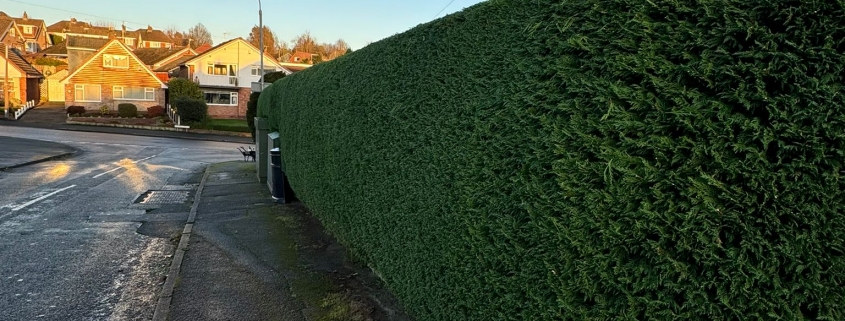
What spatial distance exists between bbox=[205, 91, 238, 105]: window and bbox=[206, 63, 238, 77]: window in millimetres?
1904

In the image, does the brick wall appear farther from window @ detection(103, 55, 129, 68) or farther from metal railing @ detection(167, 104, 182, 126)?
window @ detection(103, 55, 129, 68)

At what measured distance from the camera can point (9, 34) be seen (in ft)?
297

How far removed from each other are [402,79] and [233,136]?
40970mm

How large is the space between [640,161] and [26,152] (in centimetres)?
2648

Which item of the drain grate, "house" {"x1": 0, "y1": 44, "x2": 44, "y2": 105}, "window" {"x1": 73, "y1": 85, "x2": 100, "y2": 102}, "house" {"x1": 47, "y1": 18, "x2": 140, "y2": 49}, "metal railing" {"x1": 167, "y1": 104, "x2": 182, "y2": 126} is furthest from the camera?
"house" {"x1": 47, "y1": 18, "x2": 140, "y2": 49}

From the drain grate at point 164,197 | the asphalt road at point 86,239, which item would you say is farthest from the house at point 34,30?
the drain grate at point 164,197

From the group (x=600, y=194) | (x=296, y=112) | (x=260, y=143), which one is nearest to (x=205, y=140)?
(x=260, y=143)

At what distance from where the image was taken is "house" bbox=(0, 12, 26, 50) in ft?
278

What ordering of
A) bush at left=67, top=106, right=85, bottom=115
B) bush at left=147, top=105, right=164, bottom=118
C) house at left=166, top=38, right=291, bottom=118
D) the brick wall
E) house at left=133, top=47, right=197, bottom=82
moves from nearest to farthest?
1. bush at left=67, top=106, right=85, bottom=115
2. bush at left=147, top=105, right=164, bottom=118
3. house at left=166, top=38, right=291, bottom=118
4. the brick wall
5. house at left=133, top=47, right=197, bottom=82

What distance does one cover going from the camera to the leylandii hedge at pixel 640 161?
1.88 meters

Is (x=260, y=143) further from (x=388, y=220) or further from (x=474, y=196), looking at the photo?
(x=474, y=196)

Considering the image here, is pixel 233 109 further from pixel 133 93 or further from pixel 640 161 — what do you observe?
pixel 640 161

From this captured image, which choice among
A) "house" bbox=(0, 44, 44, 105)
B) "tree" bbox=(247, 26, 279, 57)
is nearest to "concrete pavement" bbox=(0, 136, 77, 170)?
"house" bbox=(0, 44, 44, 105)

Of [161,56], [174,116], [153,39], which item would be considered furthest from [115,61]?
[153,39]
